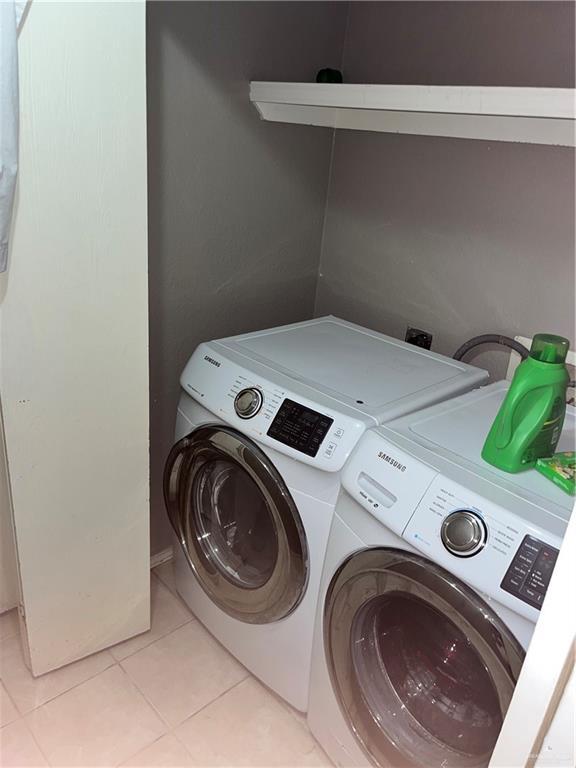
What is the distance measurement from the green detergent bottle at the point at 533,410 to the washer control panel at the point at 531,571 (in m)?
0.21

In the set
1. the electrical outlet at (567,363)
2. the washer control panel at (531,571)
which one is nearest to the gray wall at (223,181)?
the electrical outlet at (567,363)

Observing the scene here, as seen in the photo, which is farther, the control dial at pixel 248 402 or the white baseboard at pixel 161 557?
the white baseboard at pixel 161 557

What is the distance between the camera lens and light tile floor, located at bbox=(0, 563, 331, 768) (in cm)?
150

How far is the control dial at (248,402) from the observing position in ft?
4.66

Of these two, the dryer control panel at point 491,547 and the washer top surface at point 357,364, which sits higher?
the washer top surface at point 357,364

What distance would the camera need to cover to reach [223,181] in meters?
1.76

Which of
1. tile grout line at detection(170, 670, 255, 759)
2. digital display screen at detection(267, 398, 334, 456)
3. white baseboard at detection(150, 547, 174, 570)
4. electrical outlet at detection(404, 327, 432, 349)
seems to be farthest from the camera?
white baseboard at detection(150, 547, 174, 570)

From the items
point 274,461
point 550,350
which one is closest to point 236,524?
point 274,461

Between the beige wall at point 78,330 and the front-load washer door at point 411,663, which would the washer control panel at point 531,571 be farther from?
the beige wall at point 78,330

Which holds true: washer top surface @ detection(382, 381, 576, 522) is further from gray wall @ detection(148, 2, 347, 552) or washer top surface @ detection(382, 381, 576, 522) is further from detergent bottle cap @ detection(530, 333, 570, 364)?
gray wall @ detection(148, 2, 347, 552)

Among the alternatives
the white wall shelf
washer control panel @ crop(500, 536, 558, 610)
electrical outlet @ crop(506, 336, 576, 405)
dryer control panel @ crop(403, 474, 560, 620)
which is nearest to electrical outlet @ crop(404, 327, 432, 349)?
electrical outlet @ crop(506, 336, 576, 405)

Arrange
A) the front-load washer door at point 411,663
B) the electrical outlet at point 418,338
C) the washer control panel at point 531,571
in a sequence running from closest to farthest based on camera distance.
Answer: the washer control panel at point 531,571 → the front-load washer door at point 411,663 → the electrical outlet at point 418,338

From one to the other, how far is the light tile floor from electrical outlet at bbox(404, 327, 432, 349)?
1065 mm

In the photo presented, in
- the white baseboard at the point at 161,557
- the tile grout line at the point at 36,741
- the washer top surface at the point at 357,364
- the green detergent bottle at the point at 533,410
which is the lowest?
the tile grout line at the point at 36,741
